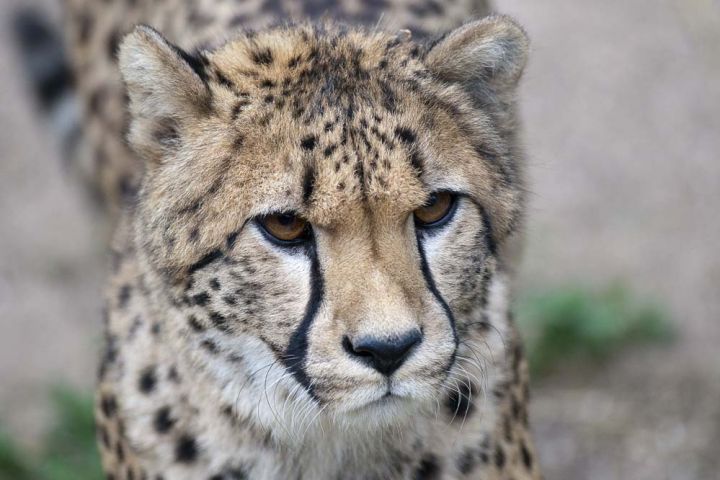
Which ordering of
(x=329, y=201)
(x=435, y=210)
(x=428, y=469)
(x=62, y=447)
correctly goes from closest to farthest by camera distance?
(x=329, y=201)
(x=435, y=210)
(x=428, y=469)
(x=62, y=447)

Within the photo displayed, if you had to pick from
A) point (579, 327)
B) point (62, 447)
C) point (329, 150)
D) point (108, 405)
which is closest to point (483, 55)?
point (329, 150)

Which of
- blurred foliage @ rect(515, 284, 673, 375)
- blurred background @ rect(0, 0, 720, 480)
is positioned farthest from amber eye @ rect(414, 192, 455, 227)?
blurred foliage @ rect(515, 284, 673, 375)

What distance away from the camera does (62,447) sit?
3898 millimetres

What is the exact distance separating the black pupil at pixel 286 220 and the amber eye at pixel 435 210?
0.22 metres

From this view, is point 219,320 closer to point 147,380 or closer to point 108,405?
point 147,380

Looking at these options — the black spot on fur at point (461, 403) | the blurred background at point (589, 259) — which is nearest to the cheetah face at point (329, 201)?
the black spot on fur at point (461, 403)

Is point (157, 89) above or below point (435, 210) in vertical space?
above

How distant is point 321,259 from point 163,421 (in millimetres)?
666

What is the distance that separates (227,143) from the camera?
7.09 ft

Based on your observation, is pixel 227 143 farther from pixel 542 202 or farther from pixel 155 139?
pixel 542 202

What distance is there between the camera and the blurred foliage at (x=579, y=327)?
402cm

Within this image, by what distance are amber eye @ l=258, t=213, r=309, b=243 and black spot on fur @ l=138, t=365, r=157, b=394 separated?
589mm

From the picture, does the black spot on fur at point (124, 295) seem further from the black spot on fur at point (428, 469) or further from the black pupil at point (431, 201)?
the black pupil at point (431, 201)


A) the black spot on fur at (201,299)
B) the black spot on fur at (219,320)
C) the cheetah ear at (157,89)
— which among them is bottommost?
the black spot on fur at (219,320)
